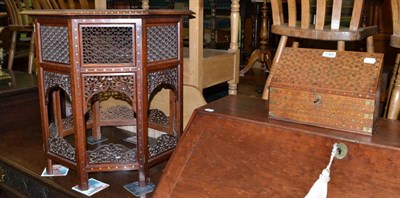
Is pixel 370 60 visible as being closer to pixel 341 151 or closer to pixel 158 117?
pixel 341 151

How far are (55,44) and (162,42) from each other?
36 cm

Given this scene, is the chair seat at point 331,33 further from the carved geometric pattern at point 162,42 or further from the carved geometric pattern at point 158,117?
the carved geometric pattern at point 158,117

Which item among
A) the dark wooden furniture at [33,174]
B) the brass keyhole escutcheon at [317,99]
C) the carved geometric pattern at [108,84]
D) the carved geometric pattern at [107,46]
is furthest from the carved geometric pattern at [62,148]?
the brass keyhole escutcheon at [317,99]

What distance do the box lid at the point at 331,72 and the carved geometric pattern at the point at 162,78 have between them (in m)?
0.43

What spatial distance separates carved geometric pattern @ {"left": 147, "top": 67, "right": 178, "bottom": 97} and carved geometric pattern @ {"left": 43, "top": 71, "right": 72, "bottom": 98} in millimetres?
266

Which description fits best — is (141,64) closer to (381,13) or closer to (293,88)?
(293,88)

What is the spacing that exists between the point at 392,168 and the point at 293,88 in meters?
0.33

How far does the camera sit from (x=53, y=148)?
154 cm

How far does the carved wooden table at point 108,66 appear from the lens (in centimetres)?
131

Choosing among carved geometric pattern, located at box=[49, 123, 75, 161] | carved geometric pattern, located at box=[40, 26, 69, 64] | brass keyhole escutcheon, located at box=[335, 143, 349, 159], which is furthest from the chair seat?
carved geometric pattern, located at box=[49, 123, 75, 161]

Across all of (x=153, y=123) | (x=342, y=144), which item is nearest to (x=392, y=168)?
(x=342, y=144)

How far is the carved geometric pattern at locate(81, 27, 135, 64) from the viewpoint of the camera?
1.33 meters

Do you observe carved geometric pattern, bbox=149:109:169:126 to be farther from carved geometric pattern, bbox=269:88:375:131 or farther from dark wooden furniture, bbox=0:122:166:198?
carved geometric pattern, bbox=269:88:375:131

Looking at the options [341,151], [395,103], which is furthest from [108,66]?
[395,103]
